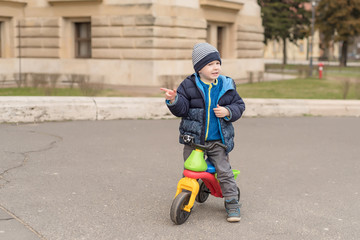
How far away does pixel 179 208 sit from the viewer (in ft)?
13.5

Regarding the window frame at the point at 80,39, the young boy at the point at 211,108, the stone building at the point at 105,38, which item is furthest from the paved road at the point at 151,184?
the window frame at the point at 80,39

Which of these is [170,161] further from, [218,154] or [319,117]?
[319,117]

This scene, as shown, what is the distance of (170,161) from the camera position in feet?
21.4

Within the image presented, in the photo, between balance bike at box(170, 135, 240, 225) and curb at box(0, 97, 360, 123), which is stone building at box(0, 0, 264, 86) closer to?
curb at box(0, 97, 360, 123)

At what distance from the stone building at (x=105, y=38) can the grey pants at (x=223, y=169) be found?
519 inches

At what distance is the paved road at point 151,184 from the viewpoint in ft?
13.4

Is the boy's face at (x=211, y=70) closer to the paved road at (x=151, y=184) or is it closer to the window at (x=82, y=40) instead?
the paved road at (x=151, y=184)

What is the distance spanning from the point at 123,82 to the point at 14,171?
43.6 ft

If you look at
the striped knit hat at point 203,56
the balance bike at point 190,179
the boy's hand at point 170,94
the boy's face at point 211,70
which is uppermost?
the striped knit hat at point 203,56

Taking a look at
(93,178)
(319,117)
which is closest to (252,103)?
(319,117)

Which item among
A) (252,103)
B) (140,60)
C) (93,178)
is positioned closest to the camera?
(93,178)

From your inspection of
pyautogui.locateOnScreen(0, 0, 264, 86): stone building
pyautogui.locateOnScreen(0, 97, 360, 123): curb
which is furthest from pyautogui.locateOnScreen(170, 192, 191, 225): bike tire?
pyautogui.locateOnScreen(0, 0, 264, 86): stone building

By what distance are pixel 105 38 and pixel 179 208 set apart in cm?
1564

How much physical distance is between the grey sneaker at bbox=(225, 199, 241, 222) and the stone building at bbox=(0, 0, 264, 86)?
13.2 metres
